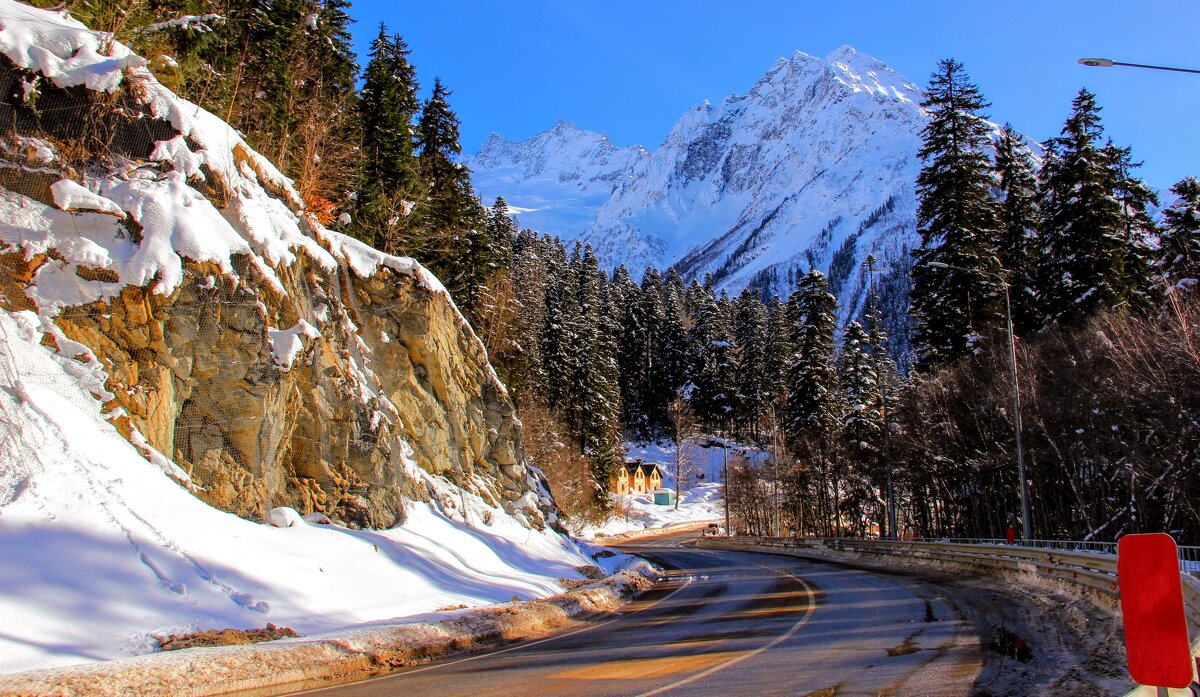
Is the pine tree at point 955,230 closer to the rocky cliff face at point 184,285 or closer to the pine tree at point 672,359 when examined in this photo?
the rocky cliff face at point 184,285

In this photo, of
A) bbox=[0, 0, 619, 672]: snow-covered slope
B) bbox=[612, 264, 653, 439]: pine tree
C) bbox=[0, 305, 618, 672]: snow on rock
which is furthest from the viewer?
bbox=[612, 264, 653, 439]: pine tree

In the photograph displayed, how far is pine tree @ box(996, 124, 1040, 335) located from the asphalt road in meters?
24.8

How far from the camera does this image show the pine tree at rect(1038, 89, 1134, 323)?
97.1 feet

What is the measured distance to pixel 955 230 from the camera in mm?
33594

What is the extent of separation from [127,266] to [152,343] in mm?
1264

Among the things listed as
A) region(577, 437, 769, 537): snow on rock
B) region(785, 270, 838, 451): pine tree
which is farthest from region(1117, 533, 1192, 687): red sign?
region(577, 437, 769, 537): snow on rock

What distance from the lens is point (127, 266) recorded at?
38.8 ft

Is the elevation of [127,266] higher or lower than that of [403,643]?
higher

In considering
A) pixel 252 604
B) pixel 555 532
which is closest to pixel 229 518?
pixel 252 604

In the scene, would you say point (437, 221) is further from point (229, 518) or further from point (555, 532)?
point (229, 518)

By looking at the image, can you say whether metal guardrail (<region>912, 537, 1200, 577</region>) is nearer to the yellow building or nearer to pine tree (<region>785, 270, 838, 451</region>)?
pine tree (<region>785, 270, 838, 451</region>)

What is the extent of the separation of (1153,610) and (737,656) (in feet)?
18.4

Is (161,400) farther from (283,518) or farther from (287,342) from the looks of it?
(283,518)

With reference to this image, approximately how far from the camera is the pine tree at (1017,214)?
35.1 meters
